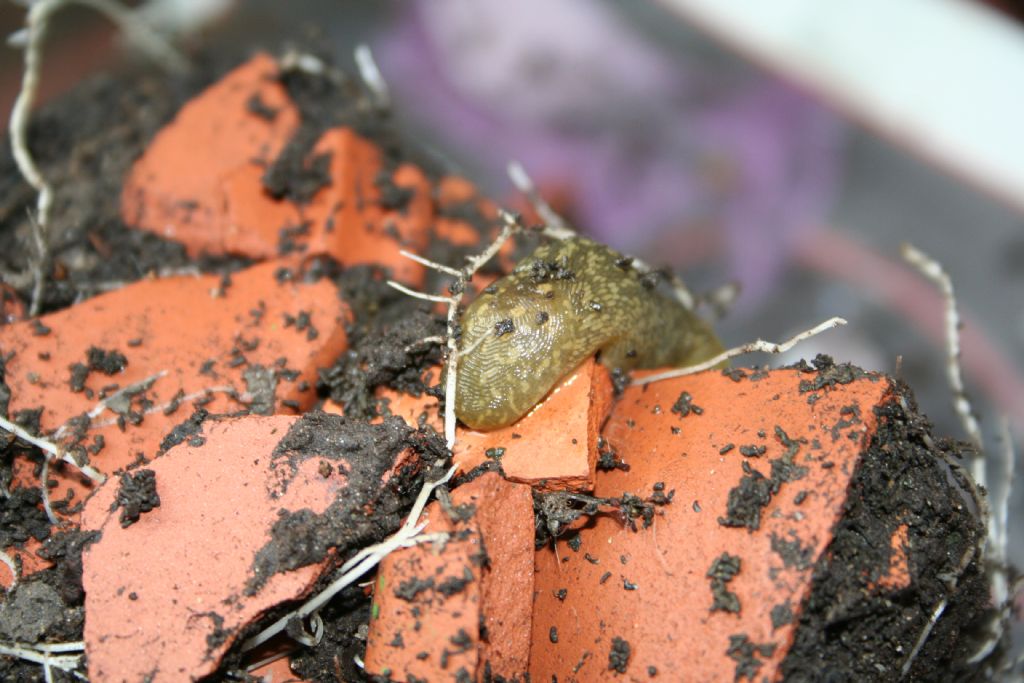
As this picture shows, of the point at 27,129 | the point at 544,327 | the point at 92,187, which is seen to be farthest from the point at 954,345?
the point at 27,129

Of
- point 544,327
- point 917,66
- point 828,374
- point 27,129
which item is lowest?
point 27,129

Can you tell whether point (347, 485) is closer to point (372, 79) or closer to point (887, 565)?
point (887, 565)

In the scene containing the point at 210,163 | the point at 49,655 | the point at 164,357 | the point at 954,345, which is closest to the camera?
the point at 49,655

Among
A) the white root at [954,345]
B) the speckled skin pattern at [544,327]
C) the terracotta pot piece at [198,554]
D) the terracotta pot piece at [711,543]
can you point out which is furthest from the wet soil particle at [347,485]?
the white root at [954,345]

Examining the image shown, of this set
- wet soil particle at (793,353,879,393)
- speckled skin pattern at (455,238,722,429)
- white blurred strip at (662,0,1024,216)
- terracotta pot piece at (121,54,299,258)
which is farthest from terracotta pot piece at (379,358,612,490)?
white blurred strip at (662,0,1024,216)

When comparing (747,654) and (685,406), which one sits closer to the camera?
(747,654)

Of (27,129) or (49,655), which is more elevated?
(27,129)

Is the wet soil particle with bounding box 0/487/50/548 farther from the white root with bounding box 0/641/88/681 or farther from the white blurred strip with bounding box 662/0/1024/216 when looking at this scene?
the white blurred strip with bounding box 662/0/1024/216
